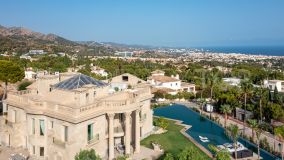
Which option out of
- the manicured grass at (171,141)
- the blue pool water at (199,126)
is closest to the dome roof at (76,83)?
the manicured grass at (171,141)

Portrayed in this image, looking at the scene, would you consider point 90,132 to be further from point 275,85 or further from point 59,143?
point 275,85

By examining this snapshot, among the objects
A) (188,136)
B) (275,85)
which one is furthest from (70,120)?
(275,85)

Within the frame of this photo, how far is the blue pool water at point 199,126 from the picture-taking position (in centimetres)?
3582

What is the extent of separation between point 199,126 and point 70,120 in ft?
82.9

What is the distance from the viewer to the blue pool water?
118 feet

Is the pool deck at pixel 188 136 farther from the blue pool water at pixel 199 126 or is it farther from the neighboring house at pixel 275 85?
the neighboring house at pixel 275 85

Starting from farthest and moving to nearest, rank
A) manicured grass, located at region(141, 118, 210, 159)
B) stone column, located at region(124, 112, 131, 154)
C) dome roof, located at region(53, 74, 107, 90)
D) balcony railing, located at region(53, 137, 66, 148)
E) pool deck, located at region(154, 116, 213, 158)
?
1. manicured grass, located at region(141, 118, 210, 159)
2. pool deck, located at region(154, 116, 213, 158)
3. dome roof, located at region(53, 74, 107, 90)
4. stone column, located at region(124, 112, 131, 154)
5. balcony railing, located at region(53, 137, 66, 148)

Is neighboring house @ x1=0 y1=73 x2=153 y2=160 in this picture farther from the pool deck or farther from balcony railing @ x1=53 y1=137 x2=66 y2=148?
the pool deck

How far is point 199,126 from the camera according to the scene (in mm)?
44688

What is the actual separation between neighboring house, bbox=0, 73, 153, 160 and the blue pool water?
11331 millimetres

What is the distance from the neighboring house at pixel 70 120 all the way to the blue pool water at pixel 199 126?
446 inches

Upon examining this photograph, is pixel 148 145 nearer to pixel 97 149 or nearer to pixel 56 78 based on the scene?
pixel 97 149

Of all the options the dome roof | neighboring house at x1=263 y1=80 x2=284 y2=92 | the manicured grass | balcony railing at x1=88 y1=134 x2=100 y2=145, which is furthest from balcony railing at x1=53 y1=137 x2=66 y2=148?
neighboring house at x1=263 y1=80 x2=284 y2=92

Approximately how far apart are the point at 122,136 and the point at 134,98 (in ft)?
14.2
